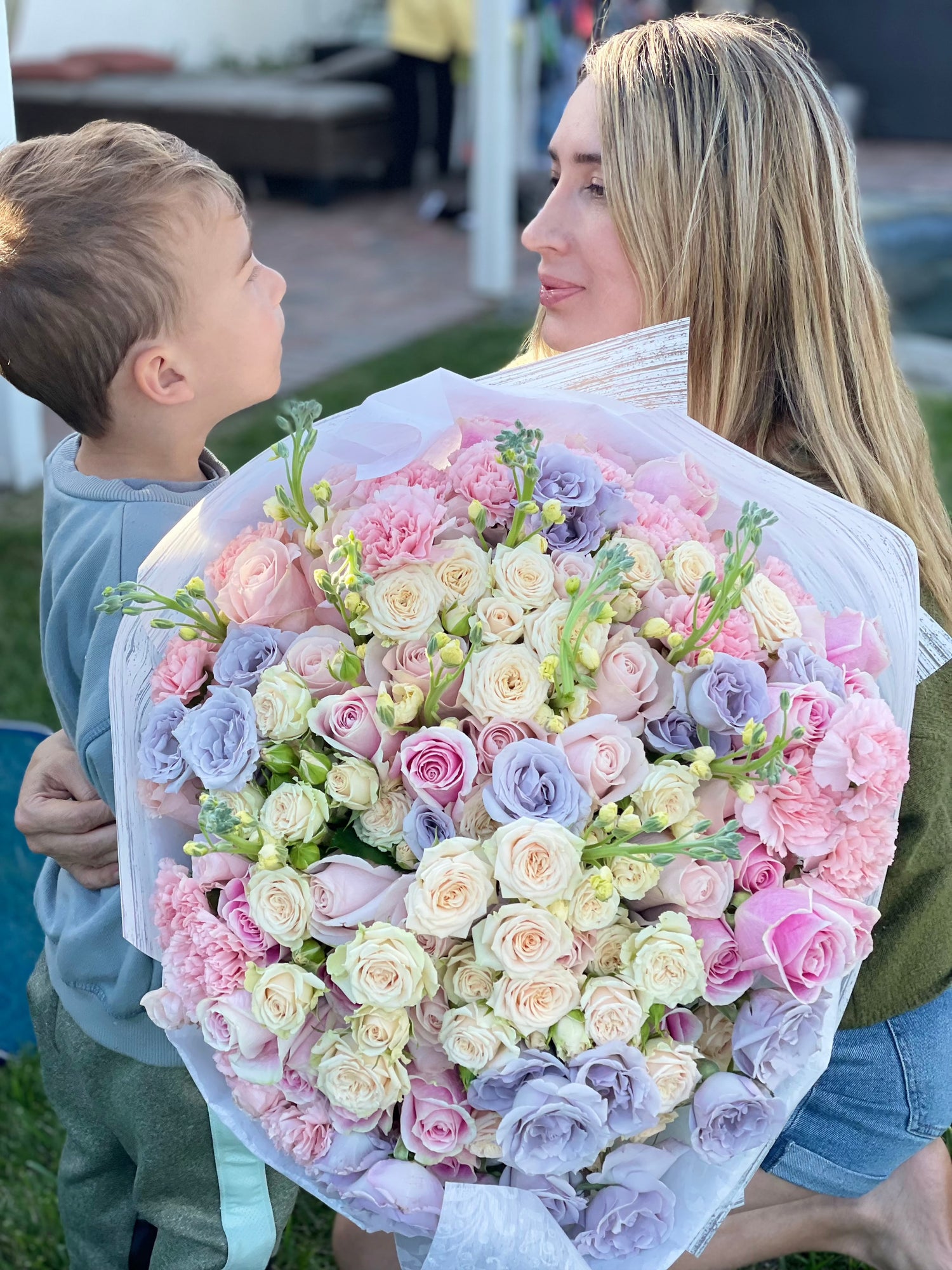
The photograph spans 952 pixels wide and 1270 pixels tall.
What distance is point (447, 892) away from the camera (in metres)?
1.15

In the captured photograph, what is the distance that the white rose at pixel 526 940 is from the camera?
114cm

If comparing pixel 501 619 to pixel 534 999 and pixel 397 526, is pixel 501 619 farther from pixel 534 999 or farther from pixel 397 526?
pixel 534 999

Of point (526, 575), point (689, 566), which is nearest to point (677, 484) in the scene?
point (689, 566)

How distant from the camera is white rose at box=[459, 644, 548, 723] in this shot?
1.19 meters

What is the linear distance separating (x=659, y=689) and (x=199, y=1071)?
0.62m

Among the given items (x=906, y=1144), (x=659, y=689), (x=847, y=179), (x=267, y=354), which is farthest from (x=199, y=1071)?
(x=847, y=179)

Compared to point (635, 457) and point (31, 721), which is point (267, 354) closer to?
point (635, 457)

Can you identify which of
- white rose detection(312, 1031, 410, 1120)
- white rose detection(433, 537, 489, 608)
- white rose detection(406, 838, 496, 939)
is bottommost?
white rose detection(312, 1031, 410, 1120)

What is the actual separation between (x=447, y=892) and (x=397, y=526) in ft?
1.16

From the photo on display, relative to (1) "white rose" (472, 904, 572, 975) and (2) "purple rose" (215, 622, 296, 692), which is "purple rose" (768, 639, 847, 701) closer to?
(1) "white rose" (472, 904, 572, 975)

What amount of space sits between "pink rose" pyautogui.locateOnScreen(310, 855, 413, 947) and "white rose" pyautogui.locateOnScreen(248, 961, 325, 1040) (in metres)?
0.04

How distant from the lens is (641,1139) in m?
1.29

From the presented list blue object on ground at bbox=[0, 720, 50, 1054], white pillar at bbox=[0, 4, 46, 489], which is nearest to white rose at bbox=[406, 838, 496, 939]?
blue object on ground at bbox=[0, 720, 50, 1054]

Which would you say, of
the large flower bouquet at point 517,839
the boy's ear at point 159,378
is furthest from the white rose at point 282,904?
the boy's ear at point 159,378
